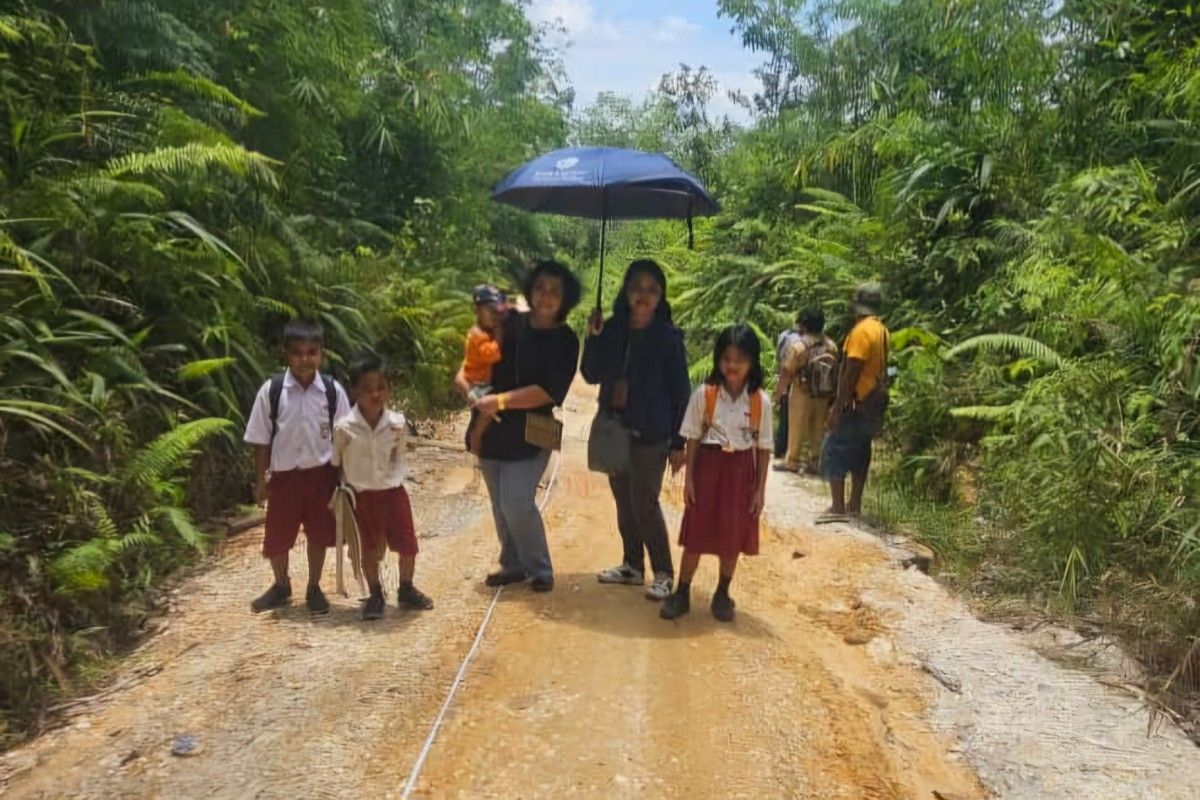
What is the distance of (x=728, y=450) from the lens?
477cm

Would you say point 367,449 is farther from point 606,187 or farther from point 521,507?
point 606,187

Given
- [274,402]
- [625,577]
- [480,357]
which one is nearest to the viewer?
[274,402]

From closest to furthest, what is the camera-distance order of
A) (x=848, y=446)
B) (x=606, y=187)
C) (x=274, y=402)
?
(x=274, y=402) < (x=606, y=187) < (x=848, y=446)

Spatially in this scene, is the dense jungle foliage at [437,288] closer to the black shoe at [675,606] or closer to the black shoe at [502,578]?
the black shoe at [502,578]

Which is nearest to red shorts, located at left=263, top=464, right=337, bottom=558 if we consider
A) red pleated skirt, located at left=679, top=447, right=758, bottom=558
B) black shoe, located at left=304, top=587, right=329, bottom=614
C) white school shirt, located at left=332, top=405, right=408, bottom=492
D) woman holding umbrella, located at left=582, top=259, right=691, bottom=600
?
white school shirt, located at left=332, top=405, right=408, bottom=492

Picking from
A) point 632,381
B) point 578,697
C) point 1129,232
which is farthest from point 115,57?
point 1129,232

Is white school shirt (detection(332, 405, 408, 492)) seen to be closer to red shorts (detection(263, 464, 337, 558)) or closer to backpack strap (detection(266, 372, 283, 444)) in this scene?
red shorts (detection(263, 464, 337, 558))

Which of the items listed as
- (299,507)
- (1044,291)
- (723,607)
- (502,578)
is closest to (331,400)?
(299,507)

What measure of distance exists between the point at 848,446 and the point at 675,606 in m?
2.79

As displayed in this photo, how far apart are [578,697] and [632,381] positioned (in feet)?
5.69

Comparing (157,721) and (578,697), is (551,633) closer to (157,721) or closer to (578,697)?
(578,697)

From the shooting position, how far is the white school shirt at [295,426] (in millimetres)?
4571

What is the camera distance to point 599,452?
5.14 metres

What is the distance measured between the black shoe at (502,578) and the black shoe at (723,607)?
44.7 inches
